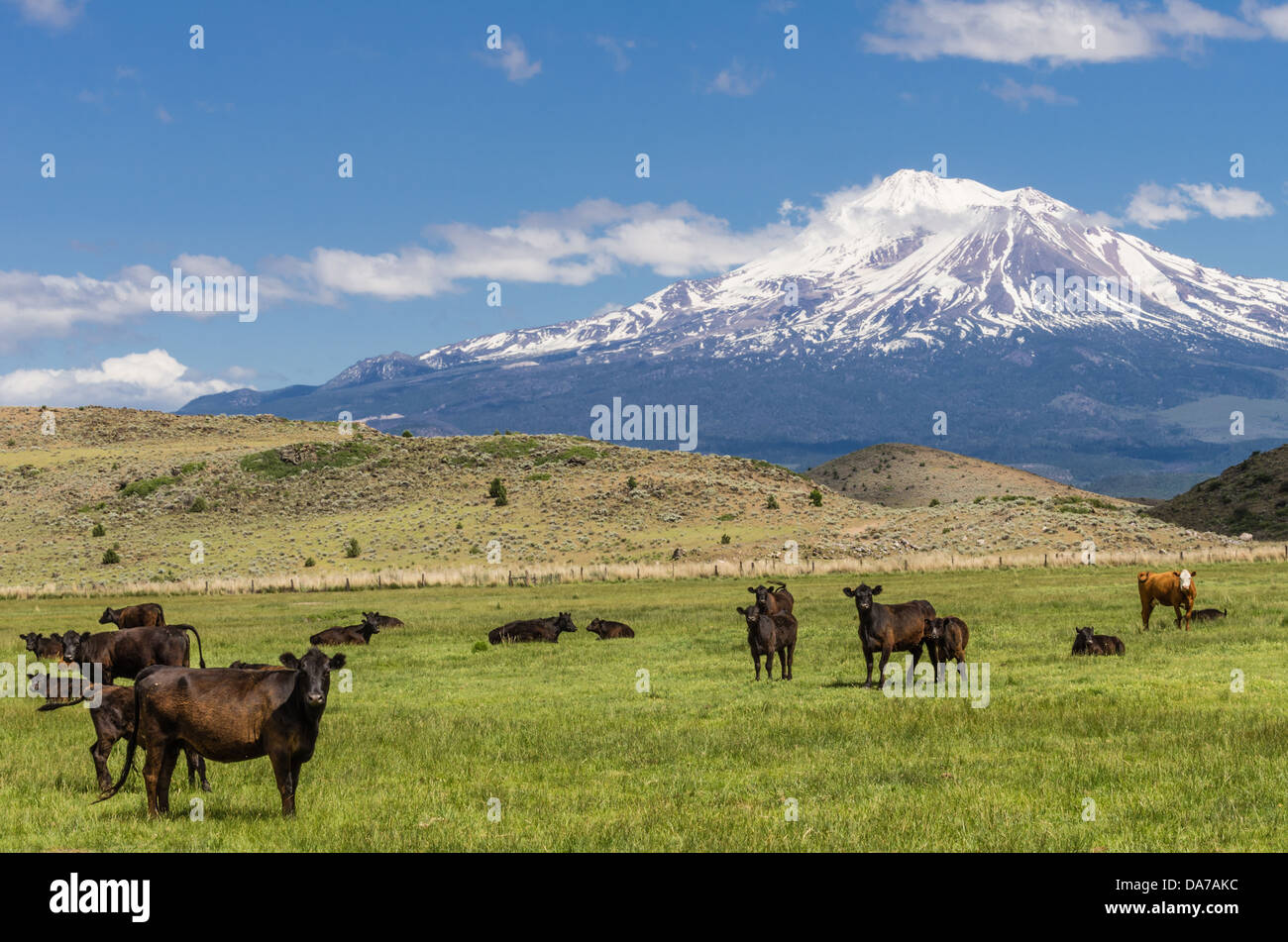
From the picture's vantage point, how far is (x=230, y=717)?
13195mm

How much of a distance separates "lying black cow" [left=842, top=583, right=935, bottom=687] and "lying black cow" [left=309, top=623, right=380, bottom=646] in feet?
55.9

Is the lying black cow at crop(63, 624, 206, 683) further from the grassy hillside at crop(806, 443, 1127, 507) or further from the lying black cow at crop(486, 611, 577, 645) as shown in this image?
the grassy hillside at crop(806, 443, 1127, 507)

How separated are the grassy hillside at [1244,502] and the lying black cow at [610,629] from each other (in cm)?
7749

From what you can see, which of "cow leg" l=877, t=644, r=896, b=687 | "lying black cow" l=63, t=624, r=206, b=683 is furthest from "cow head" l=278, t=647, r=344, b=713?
"cow leg" l=877, t=644, r=896, b=687

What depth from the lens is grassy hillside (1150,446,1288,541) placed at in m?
100

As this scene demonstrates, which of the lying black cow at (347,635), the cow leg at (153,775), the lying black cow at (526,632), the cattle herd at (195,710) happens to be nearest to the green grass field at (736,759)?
the cow leg at (153,775)

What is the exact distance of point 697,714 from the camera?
2036 cm

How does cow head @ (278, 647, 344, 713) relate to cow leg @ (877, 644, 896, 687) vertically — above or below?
above

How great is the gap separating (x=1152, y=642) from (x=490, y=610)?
26.3m

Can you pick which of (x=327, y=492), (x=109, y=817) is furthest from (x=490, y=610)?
(x=327, y=492)

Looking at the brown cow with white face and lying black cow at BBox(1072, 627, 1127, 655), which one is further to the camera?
the brown cow with white face

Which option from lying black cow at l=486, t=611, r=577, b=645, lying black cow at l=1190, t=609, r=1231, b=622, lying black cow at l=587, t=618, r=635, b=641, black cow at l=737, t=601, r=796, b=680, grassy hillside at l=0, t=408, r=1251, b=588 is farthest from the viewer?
grassy hillside at l=0, t=408, r=1251, b=588

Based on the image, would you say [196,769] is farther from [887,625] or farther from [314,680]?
[887,625]

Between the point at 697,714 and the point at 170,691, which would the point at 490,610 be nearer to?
the point at 697,714
